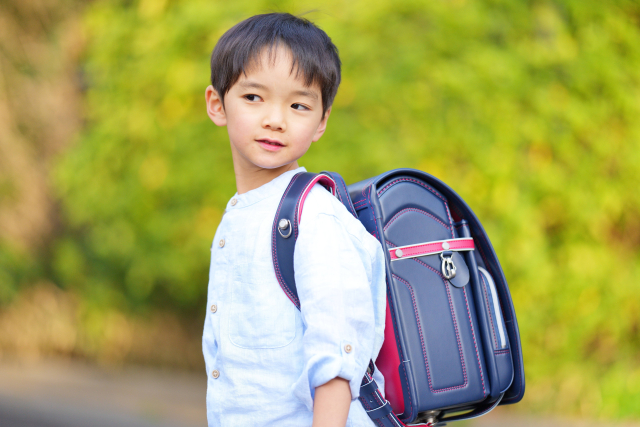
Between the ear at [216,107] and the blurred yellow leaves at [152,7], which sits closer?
the ear at [216,107]

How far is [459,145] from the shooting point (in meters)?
3.69

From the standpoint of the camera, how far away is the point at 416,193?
149 cm

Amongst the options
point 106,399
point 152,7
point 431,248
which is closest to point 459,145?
point 152,7

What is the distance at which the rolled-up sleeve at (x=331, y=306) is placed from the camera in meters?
1.20

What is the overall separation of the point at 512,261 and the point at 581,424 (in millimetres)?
1190

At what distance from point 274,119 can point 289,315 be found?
409 millimetres

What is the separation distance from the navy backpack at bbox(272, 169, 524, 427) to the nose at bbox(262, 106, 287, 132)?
0.38ft

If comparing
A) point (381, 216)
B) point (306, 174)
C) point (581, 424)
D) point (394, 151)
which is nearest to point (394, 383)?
point (381, 216)

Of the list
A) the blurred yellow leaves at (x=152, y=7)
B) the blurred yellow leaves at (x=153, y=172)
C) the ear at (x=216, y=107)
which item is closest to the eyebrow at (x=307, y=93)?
the ear at (x=216, y=107)

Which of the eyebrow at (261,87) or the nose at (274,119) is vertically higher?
the eyebrow at (261,87)

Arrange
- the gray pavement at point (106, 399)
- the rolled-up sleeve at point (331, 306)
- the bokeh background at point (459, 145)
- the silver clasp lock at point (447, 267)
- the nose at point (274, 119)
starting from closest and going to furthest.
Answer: the rolled-up sleeve at point (331, 306) → the nose at point (274, 119) → the silver clasp lock at point (447, 267) → the bokeh background at point (459, 145) → the gray pavement at point (106, 399)

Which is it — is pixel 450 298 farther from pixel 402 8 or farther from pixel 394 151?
pixel 402 8

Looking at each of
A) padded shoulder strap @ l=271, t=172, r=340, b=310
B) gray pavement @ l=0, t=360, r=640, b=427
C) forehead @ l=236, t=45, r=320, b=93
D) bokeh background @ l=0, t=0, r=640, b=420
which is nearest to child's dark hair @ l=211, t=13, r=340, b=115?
forehead @ l=236, t=45, r=320, b=93

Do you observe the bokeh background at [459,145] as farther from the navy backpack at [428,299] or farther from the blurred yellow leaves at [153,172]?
the navy backpack at [428,299]
